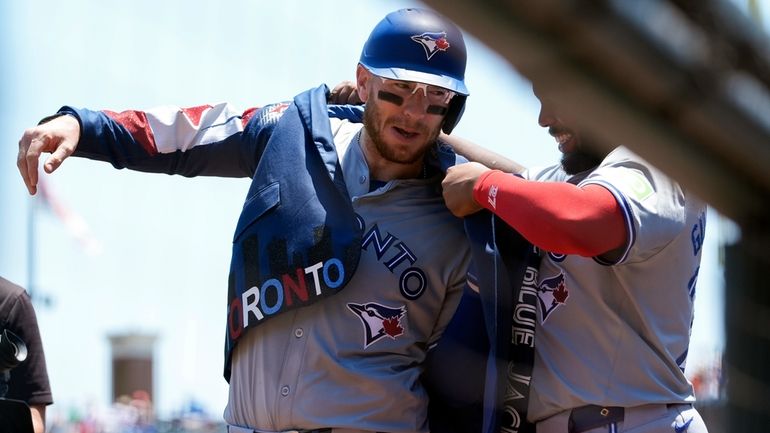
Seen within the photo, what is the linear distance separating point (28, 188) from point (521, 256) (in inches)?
54.7

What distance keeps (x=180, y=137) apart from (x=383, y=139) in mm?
626

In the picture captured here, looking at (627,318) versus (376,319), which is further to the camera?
(376,319)

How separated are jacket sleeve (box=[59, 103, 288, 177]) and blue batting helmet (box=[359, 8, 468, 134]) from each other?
1.20ft

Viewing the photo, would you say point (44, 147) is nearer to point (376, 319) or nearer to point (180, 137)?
point (180, 137)

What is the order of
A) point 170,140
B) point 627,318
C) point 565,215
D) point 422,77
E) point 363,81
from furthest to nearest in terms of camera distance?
point 363,81 → point 170,140 → point 422,77 → point 627,318 → point 565,215

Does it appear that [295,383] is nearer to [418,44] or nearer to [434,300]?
[434,300]

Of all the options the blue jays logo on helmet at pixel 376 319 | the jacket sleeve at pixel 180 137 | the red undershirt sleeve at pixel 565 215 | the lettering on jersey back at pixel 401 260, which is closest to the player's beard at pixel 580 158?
the red undershirt sleeve at pixel 565 215

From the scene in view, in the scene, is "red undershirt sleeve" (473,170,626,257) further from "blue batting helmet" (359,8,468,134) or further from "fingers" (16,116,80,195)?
"fingers" (16,116,80,195)

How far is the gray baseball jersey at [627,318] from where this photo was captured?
10.4 ft

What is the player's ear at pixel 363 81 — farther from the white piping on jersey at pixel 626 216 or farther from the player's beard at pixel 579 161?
the white piping on jersey at pixel 626 216

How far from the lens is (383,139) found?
357 cm

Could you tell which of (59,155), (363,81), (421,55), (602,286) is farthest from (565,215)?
(59,155)

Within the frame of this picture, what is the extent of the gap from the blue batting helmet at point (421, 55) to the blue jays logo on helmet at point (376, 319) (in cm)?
66

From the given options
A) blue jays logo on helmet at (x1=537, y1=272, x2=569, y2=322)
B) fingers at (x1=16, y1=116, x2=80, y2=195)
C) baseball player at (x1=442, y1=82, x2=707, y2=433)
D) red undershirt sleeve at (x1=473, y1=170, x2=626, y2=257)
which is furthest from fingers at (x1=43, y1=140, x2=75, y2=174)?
blue jays logo on helmet at (x1=537, y1=272, x2=569, y2=322)
